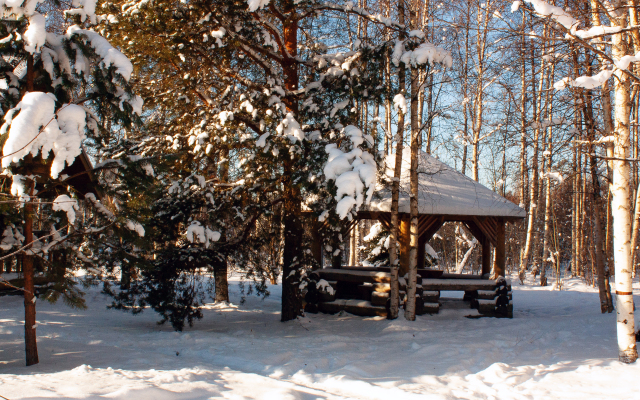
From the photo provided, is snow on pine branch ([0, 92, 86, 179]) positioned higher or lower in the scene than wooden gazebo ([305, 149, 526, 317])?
higher

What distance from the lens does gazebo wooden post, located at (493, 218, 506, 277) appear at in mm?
11250

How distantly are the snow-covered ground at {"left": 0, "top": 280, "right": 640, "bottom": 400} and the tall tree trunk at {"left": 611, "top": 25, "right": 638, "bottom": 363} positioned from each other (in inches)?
15.3

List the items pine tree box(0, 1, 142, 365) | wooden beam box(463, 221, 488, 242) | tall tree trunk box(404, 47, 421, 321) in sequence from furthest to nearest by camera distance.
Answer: wooden beam box(463, 221, 488, 242)
tall tree trunk box(404, 47, 421, 321)
pine tree box(0, 1, 142, 365)

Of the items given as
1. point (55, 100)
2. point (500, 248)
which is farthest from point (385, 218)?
point (55, 100)

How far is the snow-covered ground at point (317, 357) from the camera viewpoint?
4.92 metres

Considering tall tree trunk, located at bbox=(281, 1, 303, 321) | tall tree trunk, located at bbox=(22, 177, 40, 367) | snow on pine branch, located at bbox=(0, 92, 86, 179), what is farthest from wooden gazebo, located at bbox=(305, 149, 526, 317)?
snow on pine branch, located at bbox=(0, 92, 86, 179)

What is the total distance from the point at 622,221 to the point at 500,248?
212 inches

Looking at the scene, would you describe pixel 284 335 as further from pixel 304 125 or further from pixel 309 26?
pixel 309 26

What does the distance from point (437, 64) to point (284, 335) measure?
588cm

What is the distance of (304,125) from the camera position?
338 inches

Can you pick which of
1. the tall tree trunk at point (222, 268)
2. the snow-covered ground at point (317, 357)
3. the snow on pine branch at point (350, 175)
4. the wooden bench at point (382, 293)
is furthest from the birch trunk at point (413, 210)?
the tall tree trunk at point (222, 268)

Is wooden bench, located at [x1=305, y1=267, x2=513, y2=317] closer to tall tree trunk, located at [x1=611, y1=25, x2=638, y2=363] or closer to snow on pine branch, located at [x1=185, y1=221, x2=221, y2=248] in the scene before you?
snow on pine branch, located at [x1=185, y1=221, x2=221, y2=248]

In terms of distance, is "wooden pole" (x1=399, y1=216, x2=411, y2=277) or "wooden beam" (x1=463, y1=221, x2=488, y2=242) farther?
"wooden beam" (x1=463, y1=221, x2=488, y2=242)

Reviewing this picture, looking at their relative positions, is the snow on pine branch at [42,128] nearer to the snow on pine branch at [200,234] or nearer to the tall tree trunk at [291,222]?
the snow on pine branch at [200,234]
